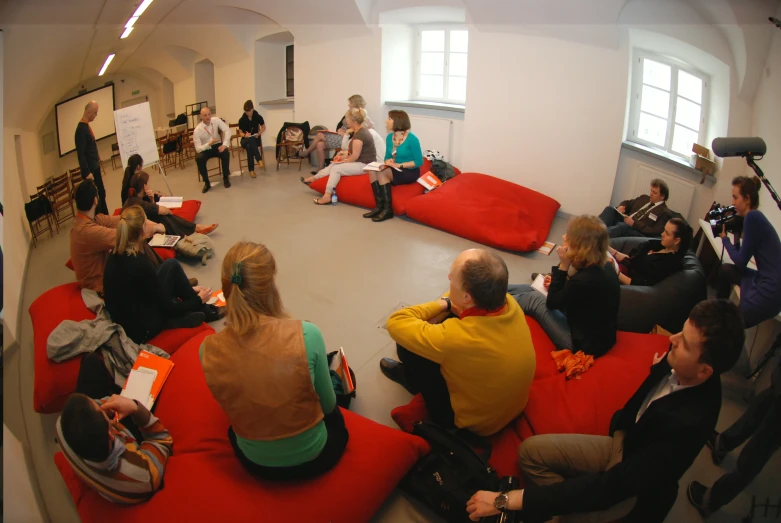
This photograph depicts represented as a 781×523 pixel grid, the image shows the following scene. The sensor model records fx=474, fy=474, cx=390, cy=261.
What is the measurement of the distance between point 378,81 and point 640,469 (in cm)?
746

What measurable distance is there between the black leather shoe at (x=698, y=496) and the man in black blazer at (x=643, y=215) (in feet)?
8.99

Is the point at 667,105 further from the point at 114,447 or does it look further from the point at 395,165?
the point at 114,447

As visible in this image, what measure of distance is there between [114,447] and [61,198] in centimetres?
201

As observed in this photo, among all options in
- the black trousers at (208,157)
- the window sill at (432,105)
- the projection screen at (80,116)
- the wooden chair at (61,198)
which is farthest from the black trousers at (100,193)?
the window sill at (432,105)

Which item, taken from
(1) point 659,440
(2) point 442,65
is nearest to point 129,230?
(1) point 659,440

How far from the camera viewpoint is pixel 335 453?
2279mm

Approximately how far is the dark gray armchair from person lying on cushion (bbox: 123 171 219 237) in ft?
14.4

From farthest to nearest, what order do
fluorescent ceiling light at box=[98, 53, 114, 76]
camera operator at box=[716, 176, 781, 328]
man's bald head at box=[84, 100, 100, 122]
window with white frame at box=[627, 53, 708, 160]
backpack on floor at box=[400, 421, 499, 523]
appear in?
window with white frame at box=[627, 53, 708, 160] < fluorescent ceiling light at box=[98, 53, 114, 76] < man's bald head at box=[84, 100, 100, 122] < camera operator at box=[716, 176, 781, 328] < backpack on floor at box=[400, 421, 499, 523]

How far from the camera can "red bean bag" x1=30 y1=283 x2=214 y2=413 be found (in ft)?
9.23

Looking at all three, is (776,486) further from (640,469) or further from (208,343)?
(208,343)

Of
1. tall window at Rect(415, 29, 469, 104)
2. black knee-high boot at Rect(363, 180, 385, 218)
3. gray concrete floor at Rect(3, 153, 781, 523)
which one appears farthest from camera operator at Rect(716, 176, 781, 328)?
tall window at Rect(415, 29, 469, 104)

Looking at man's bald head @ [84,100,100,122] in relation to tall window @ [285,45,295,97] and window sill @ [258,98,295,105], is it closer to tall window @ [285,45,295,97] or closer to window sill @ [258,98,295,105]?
window sill @ [258,98,295,105]

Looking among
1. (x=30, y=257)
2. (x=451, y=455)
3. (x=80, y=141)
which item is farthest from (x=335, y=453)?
(x=80, y=141)

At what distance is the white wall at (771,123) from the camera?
296cm
